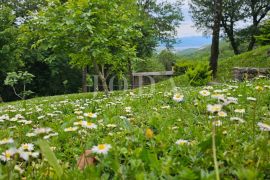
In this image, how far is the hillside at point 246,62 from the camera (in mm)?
18639

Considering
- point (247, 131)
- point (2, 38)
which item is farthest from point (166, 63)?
point (247, 131)

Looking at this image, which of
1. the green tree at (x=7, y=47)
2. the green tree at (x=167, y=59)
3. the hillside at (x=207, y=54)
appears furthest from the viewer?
the green tree at (x=167, y=59)

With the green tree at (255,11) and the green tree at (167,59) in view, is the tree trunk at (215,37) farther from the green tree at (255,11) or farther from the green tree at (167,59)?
the green tree at (167,59)

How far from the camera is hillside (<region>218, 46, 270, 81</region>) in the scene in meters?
18.6

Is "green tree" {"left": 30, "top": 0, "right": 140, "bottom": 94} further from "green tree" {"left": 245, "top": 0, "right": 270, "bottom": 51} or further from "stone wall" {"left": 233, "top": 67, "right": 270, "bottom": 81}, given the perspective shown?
"green tree" {"left": 245, "top": 0, "right": 270, "bottom": 51}

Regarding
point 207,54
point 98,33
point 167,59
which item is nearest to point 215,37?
point 98,33

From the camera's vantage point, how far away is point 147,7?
110 feet

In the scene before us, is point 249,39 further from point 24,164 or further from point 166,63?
point 24,164

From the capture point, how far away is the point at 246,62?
1994 centimetres

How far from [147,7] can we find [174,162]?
32.6m

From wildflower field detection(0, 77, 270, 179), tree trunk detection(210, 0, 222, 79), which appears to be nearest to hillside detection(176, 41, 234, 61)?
tree trunk detection(210, 0, 222, 79)

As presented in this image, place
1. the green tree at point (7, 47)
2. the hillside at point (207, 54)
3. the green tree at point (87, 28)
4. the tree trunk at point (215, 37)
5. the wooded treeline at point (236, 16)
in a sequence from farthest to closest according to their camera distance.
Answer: the hillside at point (207, 54) < the wooded treeline at point (236, 16) < the green tree at point (7, 47) < the tree trunk at point (215, 37) < the green tree at point (87, 28)

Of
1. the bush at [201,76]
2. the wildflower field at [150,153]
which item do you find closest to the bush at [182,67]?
the bush at [201,76]

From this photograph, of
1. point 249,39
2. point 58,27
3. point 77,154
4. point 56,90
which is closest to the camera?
point 77,154
